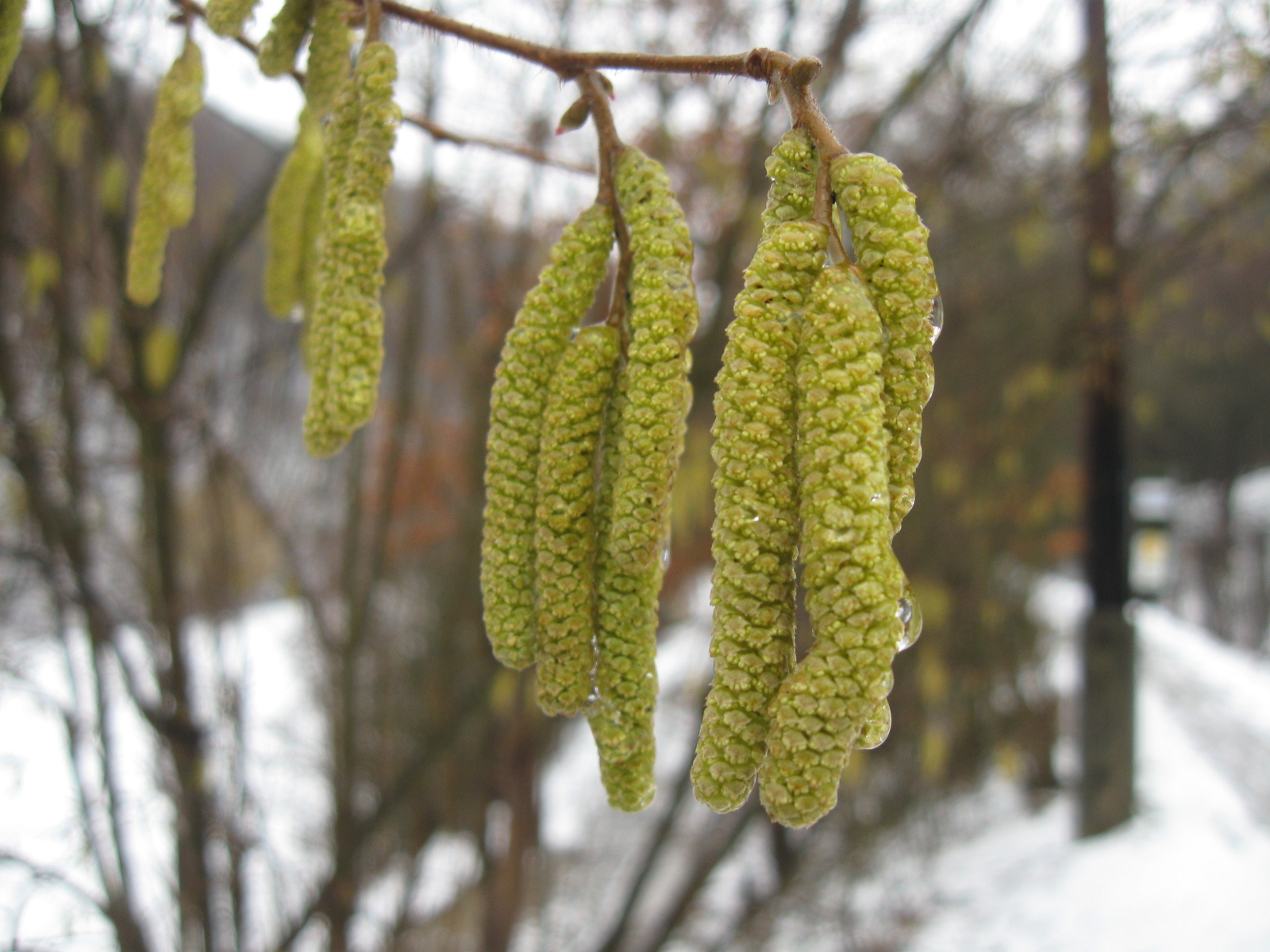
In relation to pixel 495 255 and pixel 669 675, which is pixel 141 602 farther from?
pixel 669 675

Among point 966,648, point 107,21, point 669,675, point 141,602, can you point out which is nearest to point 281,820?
point 141,602

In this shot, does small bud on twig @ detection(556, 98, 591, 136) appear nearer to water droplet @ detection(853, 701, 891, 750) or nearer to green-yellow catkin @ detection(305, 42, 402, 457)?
green-yellow catkin @ detection(305, 42, 402, 457)

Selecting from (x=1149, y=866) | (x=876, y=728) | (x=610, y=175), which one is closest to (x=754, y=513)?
(x=876, y=728)

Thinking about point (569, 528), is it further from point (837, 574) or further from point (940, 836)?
point (940, 836)

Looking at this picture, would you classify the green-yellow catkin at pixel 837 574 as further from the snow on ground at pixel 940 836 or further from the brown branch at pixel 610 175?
the snow on ground at pixel 940 836

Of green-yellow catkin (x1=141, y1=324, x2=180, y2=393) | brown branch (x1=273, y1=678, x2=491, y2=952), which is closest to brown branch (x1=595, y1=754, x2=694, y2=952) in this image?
brown branch (x1=273, y1=678, x2=491, y2=952)

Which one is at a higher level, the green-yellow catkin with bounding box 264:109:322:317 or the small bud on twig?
the small bud on twig
